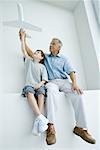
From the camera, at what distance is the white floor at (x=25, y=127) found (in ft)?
5.84

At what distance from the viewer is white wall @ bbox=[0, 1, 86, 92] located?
2.35 m

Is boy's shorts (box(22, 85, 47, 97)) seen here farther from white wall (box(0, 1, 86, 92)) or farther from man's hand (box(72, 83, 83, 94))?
white wall (box(0, 1, 86, 92))

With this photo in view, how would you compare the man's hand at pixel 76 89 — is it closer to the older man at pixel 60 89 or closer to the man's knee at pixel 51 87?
the older man at pixel 60 89

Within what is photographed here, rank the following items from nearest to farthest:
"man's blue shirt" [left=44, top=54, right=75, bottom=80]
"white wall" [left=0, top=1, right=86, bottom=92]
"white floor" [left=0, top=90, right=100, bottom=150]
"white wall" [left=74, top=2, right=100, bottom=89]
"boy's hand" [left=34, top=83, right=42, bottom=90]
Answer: "white floor" [left=0, top=90, right=100, bottom=150], "boy's hand" [left=34, top=83, right=42, bottom=90], "man's blue shirt" [left=44, top=54, right=75, bottom=80], "white wall" [left=0, top=1, right=86, bottom=92], "white wall" [left=74, top=2, right=100, bottom=89]

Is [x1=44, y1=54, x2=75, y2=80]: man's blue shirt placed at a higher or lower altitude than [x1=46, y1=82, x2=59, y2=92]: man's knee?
higher

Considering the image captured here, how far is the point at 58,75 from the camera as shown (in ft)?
7.18

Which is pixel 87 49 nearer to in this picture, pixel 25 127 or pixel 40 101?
pixel 40 101

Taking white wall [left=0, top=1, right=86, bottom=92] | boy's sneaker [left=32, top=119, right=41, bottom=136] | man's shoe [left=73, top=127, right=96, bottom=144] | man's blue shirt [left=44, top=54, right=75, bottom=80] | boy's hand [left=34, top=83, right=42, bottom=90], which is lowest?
man's shoe [left=73, top=127, right=96, bottom=144]

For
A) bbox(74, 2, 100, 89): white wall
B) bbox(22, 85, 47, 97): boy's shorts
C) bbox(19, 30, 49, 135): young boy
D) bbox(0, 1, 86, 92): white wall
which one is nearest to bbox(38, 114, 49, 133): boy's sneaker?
bbox(19, 30, 49, 135): young boy

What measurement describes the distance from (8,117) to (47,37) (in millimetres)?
1219

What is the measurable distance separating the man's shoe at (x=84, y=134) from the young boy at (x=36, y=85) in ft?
1.04

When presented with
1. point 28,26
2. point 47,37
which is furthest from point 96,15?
point 28,26

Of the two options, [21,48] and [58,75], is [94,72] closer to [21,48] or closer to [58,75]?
[58,75]

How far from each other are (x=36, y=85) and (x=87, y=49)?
3.19ft
